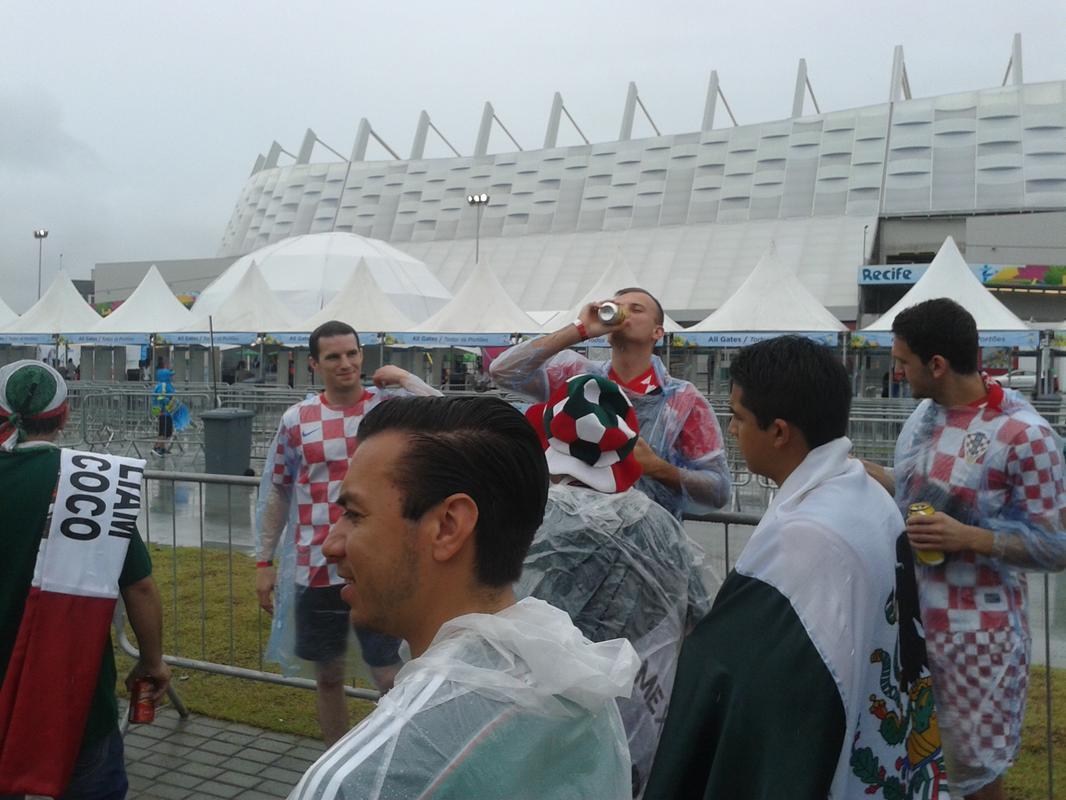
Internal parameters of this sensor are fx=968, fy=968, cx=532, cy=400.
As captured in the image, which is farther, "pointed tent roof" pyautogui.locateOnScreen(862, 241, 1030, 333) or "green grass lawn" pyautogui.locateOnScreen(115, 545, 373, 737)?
"pointed tent roof" pyautogui.locateOnScreen(862, 241, 1030, 333)

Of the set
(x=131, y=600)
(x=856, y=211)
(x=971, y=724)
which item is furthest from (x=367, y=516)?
(x=856, y=211)

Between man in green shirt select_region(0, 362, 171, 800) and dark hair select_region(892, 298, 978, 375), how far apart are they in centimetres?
249

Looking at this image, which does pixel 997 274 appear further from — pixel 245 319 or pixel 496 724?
pixel 496 724

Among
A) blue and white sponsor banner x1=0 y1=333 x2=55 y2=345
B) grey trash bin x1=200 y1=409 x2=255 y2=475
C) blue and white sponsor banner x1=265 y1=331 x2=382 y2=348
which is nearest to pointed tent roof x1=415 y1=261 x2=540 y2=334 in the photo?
blue and white sponsor banner x1=265 y1=331 x2=382 y2=348

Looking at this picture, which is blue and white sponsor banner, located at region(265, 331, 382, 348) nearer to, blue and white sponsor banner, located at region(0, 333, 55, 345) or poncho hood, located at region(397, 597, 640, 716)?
blue and white sponsor banner, located at region(0, 333, 55, 345)

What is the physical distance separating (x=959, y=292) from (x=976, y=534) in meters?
18.2

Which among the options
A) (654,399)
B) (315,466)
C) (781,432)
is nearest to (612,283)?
(315,466)

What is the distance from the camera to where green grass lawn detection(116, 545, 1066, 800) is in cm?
456

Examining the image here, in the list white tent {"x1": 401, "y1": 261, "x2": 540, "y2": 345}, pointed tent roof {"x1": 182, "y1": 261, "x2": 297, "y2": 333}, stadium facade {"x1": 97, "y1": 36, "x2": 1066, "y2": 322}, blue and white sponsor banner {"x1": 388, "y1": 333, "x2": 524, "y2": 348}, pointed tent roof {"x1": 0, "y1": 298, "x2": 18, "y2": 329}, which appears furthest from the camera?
stadium facade {"x1": 97, "y1": 36, "x2": 1066, "y2": 322}

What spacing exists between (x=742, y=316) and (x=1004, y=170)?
3541 cm

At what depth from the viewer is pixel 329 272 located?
34031 mm

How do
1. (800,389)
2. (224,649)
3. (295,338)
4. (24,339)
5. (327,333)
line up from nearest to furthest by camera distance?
(800,389) < (327,333) < (224,649) < (295,338) < (24,339)

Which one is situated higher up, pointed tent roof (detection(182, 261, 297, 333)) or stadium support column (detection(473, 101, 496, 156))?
stadium support column (detection(473, 101, 496, 156))

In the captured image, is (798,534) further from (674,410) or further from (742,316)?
(742,316)
